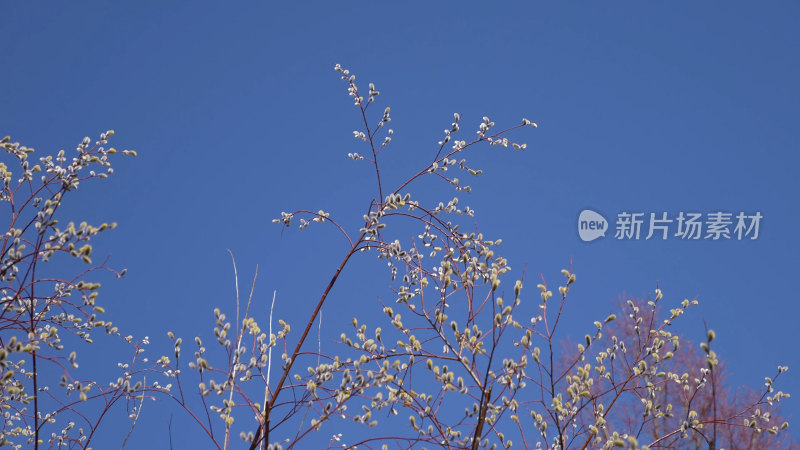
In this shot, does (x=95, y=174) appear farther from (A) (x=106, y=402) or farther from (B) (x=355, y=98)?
(B) (x=355, y=98)

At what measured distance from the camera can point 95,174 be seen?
1792mm

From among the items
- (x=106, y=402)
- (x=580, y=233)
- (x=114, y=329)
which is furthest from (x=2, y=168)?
(x=580, y=233)

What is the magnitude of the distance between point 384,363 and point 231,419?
47 centimetres

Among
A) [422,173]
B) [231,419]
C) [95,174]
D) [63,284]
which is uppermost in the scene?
[422,173]

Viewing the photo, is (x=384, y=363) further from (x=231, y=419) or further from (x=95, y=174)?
(x=95, y=174)

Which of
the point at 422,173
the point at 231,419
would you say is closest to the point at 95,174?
the point at 231,419

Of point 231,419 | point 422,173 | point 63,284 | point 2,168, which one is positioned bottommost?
point 231,419

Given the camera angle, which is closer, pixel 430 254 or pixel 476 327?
pixel 476 327

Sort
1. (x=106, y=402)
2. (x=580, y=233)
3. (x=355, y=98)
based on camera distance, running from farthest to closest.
Answer: (x=580, y=233), (x=355, y=98), (x=106, y=402)

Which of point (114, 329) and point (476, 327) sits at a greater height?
point (114, 329)

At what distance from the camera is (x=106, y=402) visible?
2088 mm

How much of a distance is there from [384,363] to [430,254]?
70 cm

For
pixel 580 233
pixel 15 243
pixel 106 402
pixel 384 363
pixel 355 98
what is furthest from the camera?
pixel 580 233

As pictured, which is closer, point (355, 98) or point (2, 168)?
point (2, 168)
